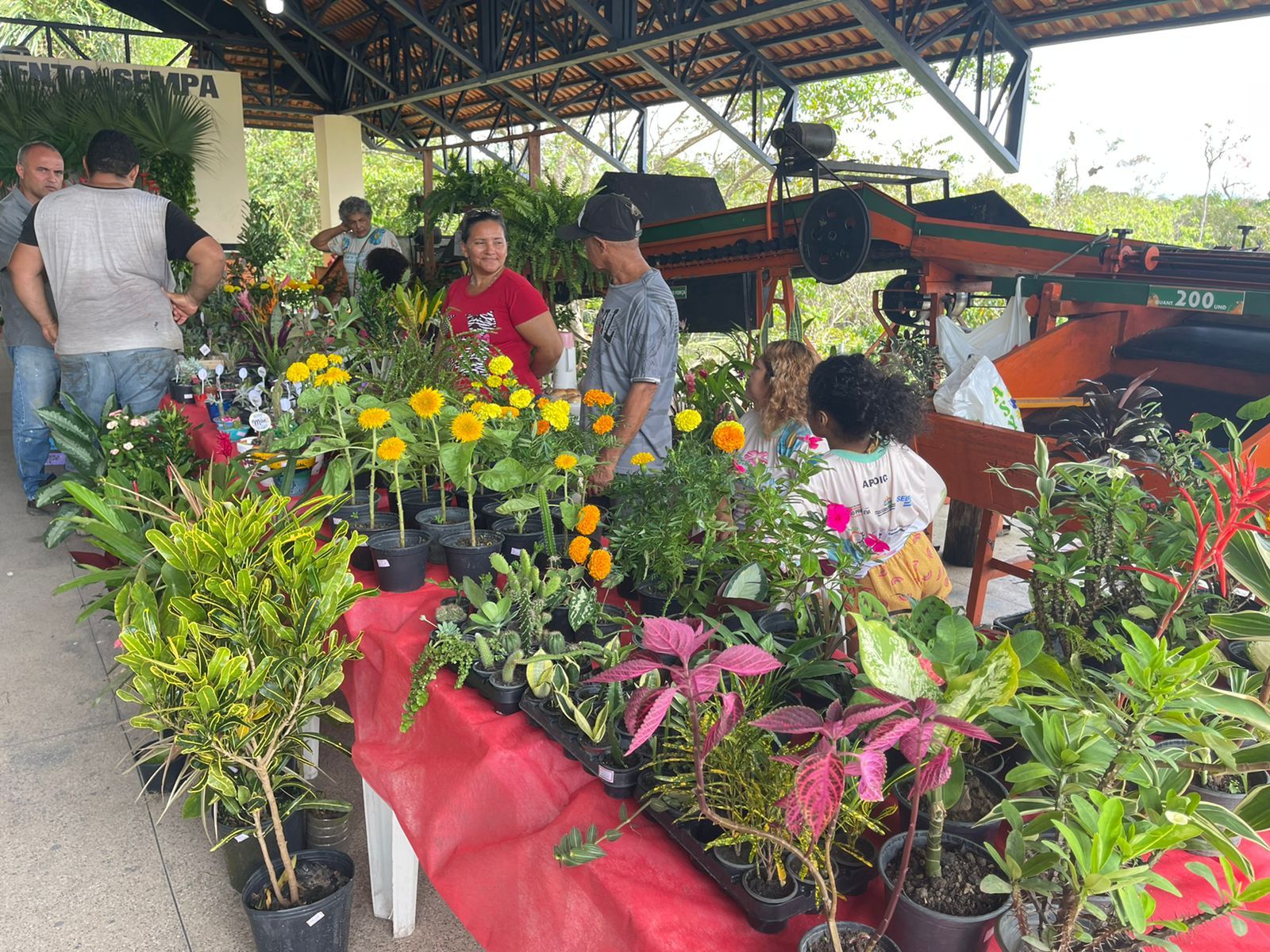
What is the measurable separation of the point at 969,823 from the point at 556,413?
1.15m

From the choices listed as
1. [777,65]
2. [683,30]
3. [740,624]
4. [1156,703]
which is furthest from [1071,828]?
[777,65]

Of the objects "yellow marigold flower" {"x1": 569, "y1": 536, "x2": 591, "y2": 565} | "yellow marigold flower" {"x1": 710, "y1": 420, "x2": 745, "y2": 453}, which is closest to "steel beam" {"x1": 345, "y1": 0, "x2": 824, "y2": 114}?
"yellow marigold flower" {"x1": 710, "y1": 420, "x2": 745, "y2": 453}

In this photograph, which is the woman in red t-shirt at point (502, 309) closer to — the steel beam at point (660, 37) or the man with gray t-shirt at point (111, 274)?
the man with gray t-shirt at point (111, 274)

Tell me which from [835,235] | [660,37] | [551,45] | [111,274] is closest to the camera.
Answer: [111,274]

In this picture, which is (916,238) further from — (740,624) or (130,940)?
(130,940)

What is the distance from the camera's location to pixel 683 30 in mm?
6969

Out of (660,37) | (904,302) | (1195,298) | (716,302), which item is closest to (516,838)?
(1195,298)

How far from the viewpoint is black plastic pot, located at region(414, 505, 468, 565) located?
192 centimetres

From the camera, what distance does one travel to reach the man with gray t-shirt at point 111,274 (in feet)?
11.0

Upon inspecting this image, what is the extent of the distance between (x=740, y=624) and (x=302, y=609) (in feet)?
2.59

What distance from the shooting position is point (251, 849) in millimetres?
1884

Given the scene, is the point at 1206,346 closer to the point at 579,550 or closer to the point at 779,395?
the point at 779,395

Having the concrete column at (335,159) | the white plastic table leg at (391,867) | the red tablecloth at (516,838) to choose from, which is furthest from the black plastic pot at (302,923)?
the concrete column at (335,159)

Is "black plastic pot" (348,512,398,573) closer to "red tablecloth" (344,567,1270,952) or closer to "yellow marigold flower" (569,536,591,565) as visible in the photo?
"red tablecloth" (344,567,1270,952)
